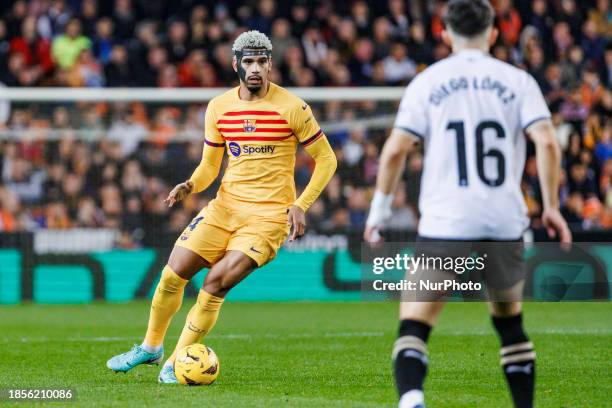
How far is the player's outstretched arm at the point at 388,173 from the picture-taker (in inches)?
227

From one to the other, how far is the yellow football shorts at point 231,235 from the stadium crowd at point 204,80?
7980mm

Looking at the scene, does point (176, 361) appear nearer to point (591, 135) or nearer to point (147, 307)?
point (147, 307)

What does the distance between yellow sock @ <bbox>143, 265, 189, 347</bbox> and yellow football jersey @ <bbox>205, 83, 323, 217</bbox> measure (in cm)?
66

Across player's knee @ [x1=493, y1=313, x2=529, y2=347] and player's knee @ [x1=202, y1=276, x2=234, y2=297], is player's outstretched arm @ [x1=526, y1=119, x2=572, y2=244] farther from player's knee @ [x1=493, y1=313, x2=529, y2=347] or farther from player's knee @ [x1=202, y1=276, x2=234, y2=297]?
player's knee @ [x1=202, y1=276, x2=234, y2=297]

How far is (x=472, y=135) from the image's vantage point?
5.70 metres

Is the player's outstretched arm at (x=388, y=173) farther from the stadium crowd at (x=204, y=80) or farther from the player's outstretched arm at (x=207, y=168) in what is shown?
the stadium crowd at (x=204, y=80)

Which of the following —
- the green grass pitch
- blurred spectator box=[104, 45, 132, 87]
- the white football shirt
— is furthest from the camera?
blurred spectator box=[104, 45, 132, 87]

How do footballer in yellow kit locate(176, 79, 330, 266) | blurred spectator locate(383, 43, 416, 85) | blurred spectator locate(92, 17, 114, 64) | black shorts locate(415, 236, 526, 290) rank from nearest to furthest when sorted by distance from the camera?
1. black shorts locate(415, 236, 526, 290)
2. footballer in yellow kit locate(176, 79, 330, 266)
3. blurred spectator locate(92, 17, 114, 64)
4. blurred spectator locate(383, 43, 416, 85)

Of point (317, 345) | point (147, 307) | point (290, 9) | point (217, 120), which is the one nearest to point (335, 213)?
point (147, 307)

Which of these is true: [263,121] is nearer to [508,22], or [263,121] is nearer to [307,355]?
[307,355]

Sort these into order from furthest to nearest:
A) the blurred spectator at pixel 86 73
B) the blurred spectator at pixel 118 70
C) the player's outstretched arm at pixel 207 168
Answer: the blurred spectator at pixel 118 70, the blurred spectator at pixel 86 73, the player's outstretched arm at pixel 207 168

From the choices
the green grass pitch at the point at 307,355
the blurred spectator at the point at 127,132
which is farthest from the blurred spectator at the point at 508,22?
the blurred spectator at the point at 127,132

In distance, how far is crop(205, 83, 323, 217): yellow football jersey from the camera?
8617 millimetres

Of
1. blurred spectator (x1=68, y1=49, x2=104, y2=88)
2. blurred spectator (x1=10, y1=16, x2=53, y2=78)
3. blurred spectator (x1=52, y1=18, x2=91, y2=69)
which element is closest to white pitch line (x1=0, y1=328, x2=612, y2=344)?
blurred spectator (x1=68, y1=49, x2=104, y2=88)
